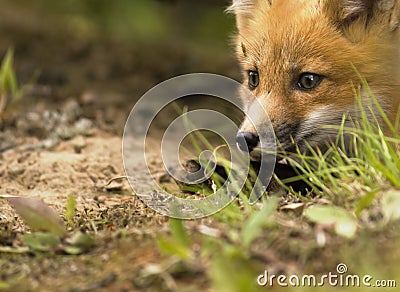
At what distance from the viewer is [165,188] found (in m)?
3.31

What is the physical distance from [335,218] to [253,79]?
1515 mm

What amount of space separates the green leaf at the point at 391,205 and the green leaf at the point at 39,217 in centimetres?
123

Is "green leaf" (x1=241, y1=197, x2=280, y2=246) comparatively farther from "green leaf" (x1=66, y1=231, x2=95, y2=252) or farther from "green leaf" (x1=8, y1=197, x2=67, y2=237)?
"green leaf" (x1=8, y1=197, x2=67, y2=237)

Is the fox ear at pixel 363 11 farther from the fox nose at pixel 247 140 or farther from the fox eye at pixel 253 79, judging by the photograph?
the fox nose at pixel 247 140

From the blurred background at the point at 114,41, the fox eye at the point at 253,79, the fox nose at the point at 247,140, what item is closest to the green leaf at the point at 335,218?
the fox nose at the point at 247,140

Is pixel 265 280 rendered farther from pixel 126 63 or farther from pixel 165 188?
pixel 126 63

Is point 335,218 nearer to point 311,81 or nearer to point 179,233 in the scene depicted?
point 179,233

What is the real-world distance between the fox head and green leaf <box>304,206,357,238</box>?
0.87 m

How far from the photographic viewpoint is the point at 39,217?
2439 millimetres

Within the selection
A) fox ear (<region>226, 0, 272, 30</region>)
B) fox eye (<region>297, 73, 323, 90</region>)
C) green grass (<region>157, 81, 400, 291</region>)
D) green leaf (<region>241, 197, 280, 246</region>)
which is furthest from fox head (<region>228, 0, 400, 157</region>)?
green leaf (<region>241, 197, 280, 246</region>)

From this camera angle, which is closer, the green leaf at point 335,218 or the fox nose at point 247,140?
the green leaf at point 335,218

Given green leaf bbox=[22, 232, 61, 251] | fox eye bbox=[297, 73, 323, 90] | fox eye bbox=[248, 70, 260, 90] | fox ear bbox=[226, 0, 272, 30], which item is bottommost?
green leaf bbox=[22, 232, 61, 251]

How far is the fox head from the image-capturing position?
10.4ft

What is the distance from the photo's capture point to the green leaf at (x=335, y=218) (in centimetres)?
214
